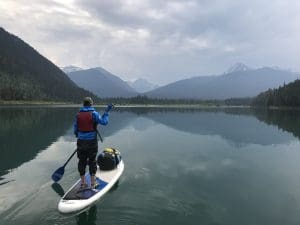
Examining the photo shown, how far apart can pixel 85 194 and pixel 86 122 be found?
10.5ft

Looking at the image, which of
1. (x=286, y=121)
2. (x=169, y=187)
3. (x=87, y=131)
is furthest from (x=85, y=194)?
(x=286, y=121)

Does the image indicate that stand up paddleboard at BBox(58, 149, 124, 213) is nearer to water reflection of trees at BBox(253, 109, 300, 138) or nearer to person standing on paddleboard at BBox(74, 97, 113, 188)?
person standing on paddleboard at BBox(74, 97, 113, 188)

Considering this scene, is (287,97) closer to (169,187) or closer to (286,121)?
(286,121)

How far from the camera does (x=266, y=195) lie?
17094 mm

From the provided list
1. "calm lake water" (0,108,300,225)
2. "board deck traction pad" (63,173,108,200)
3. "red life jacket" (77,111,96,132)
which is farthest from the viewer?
"red life jacket" (77,111,96,132)

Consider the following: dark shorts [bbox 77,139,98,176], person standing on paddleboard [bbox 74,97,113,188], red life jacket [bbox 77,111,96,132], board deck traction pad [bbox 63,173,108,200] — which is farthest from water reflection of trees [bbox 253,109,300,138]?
red life jacket [bbox 77,111,96,132]

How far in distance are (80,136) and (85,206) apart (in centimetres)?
319

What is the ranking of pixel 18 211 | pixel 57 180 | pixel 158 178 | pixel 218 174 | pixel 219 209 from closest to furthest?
pixel 18 211 < pixel 219 209 < pixel 57 180 < pixel 158 178 < pixel 218 174

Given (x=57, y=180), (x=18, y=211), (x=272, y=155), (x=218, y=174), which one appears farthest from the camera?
(x=272, y=155)

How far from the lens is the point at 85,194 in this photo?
15.0 m

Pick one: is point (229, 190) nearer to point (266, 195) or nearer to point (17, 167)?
point (266, 195)

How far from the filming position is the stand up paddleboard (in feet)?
45.0

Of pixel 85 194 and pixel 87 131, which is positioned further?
pixel 87 131

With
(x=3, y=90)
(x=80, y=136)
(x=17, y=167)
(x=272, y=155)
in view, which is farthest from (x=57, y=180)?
(x=3, y=90)
